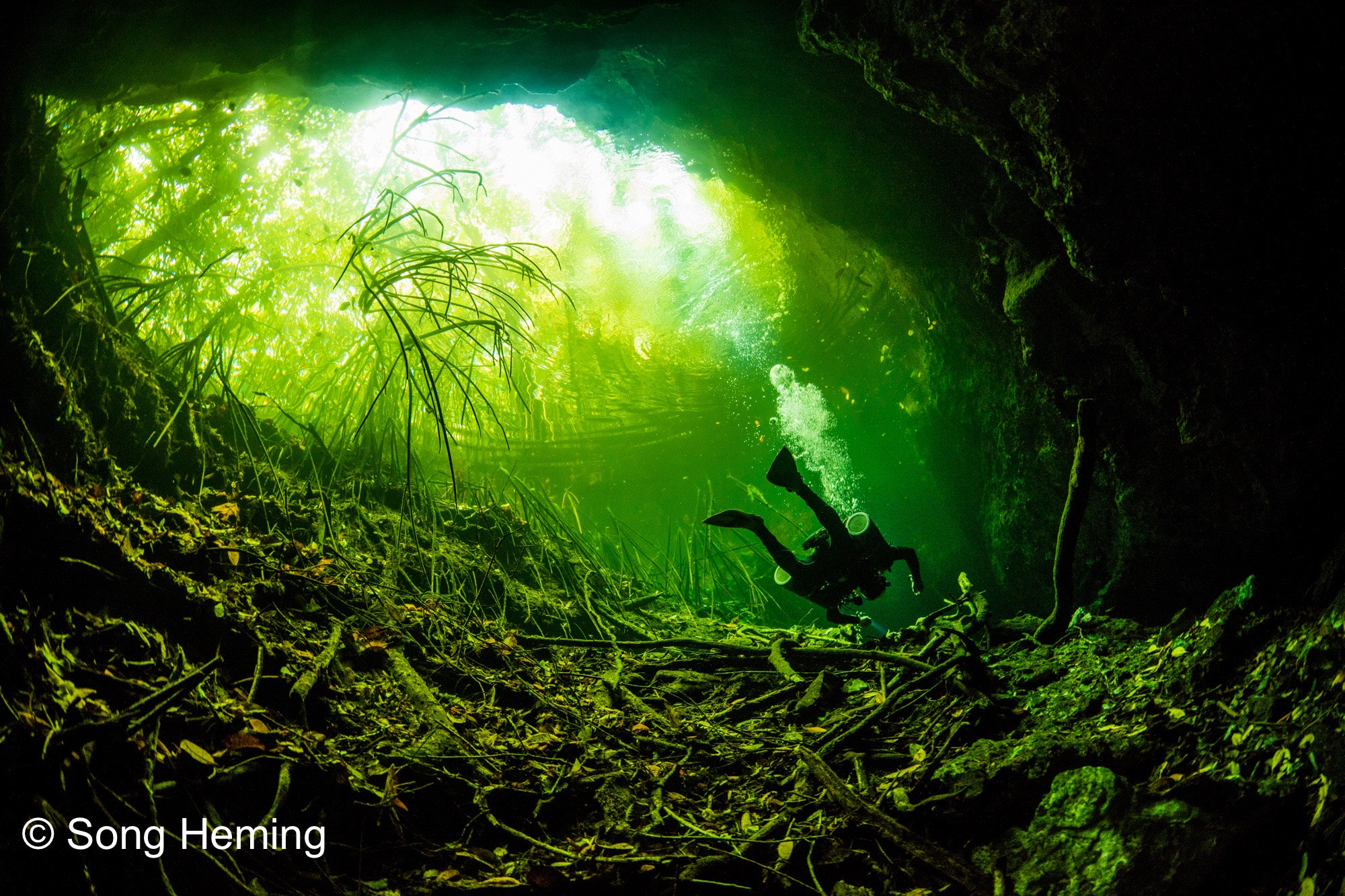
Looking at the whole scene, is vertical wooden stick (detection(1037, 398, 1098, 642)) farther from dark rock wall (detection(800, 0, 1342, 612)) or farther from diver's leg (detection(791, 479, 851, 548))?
diver's leg (detection(791, 479, 851, 548))

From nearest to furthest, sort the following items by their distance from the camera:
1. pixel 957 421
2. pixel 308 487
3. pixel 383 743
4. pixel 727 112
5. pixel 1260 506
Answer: pixel 383 743 → pixel 1260 506 → pixel 308 487 → pixel 727 112 → pixel 957 421

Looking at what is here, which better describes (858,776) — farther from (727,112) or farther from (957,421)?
Answer: (727,112)

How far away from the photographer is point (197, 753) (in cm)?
167

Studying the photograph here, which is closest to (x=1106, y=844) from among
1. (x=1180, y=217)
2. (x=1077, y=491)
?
(x=1077, y=491)

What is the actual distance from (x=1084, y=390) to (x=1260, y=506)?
3.33 feet

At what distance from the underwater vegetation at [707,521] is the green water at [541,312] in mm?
108

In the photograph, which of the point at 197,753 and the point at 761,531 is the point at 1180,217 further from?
the point at 197,753

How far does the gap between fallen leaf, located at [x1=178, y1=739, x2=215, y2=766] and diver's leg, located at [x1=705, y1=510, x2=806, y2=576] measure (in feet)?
9.57

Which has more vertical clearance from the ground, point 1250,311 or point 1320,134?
point 1320,134

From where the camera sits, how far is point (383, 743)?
6.93 feet

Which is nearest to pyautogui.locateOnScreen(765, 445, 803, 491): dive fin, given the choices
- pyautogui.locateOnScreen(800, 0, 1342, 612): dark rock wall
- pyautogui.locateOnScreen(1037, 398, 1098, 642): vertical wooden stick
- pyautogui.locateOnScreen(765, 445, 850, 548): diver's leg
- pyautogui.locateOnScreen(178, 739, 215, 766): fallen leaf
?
pyautogui.locateOnScreen(765, 445, 850, 548): diver's leg

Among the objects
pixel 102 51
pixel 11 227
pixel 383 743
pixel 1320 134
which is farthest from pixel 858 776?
pixel 102 51

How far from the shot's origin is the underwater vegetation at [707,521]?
1.67 m

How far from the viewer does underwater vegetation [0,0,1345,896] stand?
5.48ft
